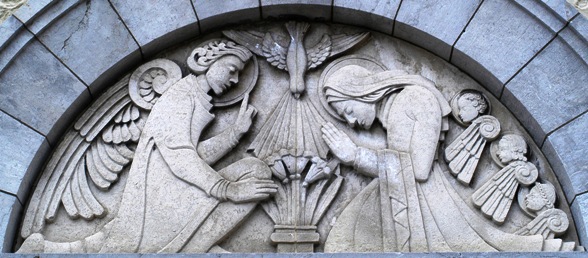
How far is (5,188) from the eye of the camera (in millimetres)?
6844

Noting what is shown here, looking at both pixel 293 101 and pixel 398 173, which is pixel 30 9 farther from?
pixel 398 173

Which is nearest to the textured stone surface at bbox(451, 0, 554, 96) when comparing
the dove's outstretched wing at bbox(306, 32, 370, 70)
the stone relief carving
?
the stone relief carving

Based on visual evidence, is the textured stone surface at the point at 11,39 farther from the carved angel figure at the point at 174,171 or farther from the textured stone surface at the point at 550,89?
the textured stone surface at the point at 550,89

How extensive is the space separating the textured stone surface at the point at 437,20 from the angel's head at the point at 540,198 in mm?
1163

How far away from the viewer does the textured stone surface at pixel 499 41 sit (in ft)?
23.0

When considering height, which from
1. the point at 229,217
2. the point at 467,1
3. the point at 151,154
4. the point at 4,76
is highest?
the point at 467,1

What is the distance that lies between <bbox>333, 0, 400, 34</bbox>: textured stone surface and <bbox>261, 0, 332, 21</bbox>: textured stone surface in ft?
0.28

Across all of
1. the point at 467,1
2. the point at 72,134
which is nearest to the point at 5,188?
the point at 72,134

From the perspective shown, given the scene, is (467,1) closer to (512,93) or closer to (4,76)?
(512,93)

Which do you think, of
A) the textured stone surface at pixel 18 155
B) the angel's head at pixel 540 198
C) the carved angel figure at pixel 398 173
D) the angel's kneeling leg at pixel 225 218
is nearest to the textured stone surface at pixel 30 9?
the textured stone surface at pixel 18 155

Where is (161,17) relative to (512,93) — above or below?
above

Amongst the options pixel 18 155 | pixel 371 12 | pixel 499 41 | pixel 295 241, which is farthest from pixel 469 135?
pixel 18 155

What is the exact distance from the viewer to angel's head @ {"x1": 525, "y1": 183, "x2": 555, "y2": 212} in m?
6.80

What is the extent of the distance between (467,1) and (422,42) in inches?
17.1
